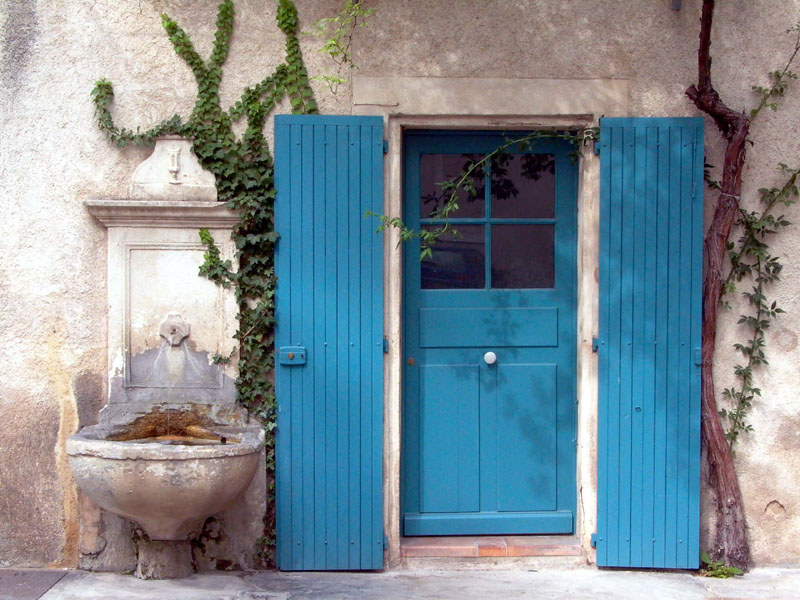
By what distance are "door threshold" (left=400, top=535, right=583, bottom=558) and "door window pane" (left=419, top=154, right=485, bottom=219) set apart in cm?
166

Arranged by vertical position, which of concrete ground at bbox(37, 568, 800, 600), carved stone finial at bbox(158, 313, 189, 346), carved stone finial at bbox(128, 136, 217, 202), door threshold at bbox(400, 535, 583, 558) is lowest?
concrete ground at bbox(37, 568, 800, 600)

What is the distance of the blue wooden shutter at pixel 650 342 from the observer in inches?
169

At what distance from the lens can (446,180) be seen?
4527 millimetres

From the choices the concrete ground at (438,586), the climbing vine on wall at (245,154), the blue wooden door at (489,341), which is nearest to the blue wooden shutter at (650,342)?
the concrete ground at (438,586)

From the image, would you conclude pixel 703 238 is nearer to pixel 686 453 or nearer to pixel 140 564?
pixel 686 453

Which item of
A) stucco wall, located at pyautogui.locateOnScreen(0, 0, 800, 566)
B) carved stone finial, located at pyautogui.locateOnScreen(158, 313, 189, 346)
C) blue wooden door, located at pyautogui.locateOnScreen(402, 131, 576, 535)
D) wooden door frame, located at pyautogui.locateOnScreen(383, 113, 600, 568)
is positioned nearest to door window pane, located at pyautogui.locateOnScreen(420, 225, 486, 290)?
blue wooden door, located at pyautogui.locateOnScreen(402, 131, 576, 535)

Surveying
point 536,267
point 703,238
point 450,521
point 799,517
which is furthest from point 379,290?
point 799,517

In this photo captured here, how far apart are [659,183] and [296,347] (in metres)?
1.94

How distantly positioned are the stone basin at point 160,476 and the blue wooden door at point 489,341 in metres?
1.04

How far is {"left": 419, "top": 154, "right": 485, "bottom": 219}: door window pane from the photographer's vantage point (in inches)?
178

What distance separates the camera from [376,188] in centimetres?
426

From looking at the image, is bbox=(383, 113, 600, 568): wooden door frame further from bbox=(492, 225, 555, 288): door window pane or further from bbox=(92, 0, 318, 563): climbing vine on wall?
bbox=(92, 0, 318, 563): climbing vine on wall

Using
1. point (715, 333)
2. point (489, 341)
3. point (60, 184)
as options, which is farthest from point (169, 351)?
point (715, 333)

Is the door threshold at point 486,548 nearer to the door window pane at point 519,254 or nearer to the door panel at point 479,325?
the door panel at point 479,325
